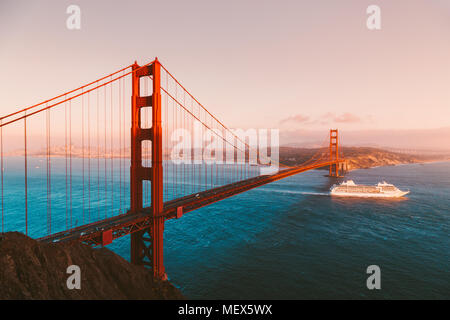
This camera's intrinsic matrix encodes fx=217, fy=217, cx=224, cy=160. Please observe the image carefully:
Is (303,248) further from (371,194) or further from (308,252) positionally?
(371,194)

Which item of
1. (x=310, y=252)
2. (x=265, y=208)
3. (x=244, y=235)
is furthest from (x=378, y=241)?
(x=265, y=208)

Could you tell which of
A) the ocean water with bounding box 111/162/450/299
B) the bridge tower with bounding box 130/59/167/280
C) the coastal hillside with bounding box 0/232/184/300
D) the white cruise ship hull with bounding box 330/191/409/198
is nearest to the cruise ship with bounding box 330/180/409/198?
the white cruise ship hull with bounding box 330/191/409/198

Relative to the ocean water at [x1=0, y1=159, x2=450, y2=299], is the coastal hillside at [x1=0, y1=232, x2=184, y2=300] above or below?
above

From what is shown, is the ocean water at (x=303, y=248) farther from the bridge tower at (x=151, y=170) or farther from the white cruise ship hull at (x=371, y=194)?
the white cruise ship hull at (x=371, y=194)

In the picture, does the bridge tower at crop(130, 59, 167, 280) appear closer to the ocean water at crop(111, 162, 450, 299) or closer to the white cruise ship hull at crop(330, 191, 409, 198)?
the ocean water at crop(111, 162, 450, 299)

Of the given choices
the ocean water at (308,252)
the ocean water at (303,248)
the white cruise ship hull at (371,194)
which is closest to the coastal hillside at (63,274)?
the ocean water at (308,252)
